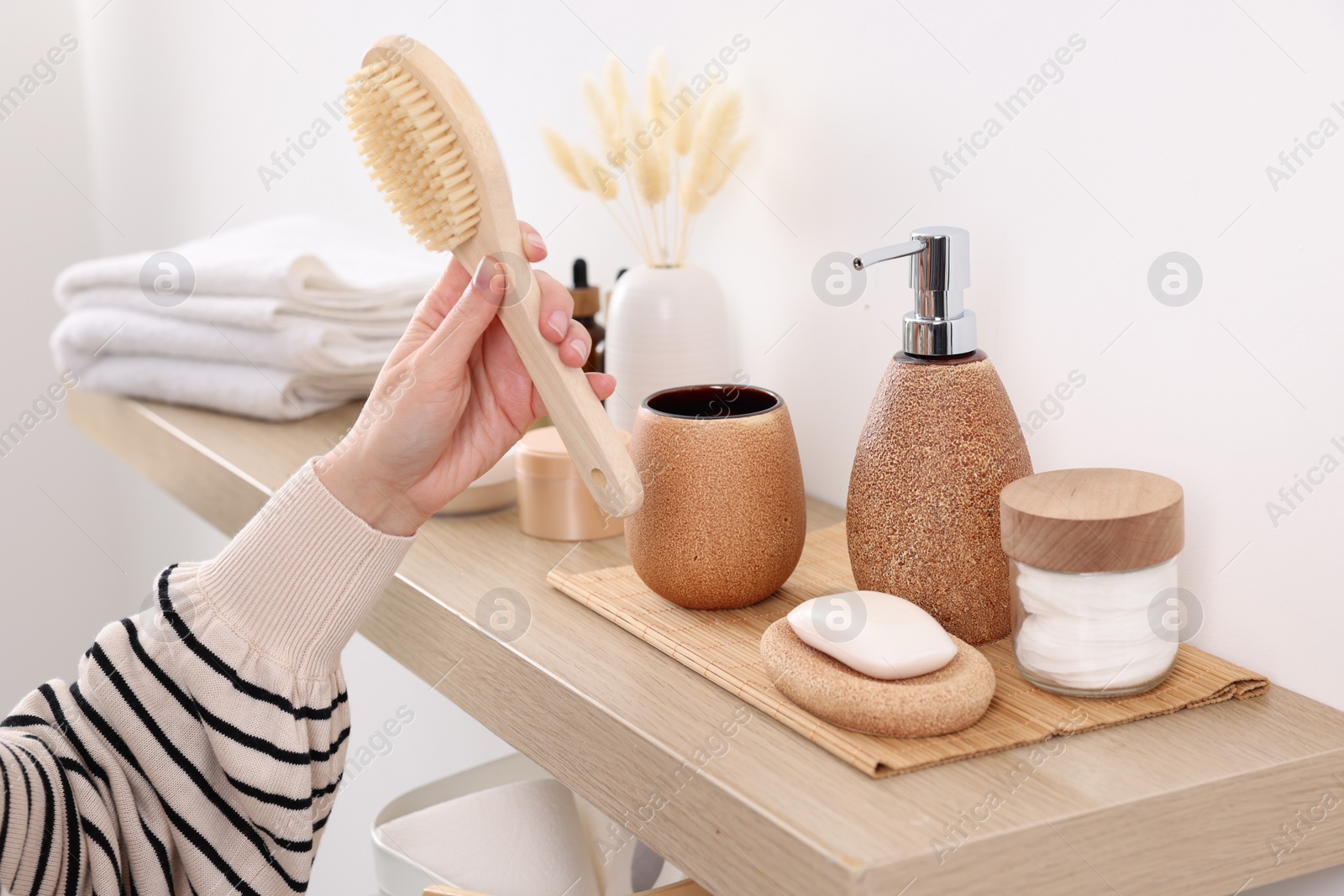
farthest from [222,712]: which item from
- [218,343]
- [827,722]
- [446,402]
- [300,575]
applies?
[218,343]

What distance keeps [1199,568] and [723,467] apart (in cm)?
22

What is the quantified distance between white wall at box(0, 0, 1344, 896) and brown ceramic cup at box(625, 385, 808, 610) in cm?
14

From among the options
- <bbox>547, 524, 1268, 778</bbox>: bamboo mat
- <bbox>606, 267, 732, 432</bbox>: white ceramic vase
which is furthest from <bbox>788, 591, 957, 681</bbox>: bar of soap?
<bbox>606, 267, 732, 432</bbox>: white ceramic vase

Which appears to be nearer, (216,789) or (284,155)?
(216,789)

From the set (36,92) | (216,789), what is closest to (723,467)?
(216,789)

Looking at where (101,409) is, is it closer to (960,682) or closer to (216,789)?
(216,789)

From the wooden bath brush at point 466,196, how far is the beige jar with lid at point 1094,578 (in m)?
0.17

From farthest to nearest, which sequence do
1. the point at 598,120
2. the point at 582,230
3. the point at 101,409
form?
1. the point at 101,409
2. the point at 582,230
3. the point at 598,120

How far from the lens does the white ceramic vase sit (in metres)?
0.76

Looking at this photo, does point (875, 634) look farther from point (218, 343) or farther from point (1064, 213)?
point (218, 343)

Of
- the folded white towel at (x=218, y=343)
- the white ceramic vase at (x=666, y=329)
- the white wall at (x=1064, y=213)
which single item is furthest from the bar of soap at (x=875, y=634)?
the folded white towel at (x=218, y=343)

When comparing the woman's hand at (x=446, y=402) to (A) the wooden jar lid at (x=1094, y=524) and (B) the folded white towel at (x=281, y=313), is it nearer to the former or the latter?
(A) the wooden jar lid at (x=1094, y=524)

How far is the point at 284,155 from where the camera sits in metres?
1.36

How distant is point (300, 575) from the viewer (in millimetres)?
581
